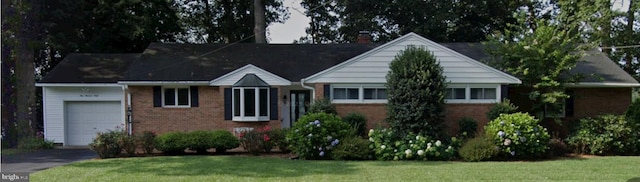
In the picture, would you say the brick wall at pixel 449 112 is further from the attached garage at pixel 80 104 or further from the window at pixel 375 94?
the attached garage at pixel 80 104

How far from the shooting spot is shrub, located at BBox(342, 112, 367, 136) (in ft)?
44.8

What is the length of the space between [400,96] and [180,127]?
7.82 metres

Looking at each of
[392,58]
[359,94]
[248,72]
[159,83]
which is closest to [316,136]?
[359,94]

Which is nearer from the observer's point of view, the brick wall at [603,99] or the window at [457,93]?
the window at [457,93]

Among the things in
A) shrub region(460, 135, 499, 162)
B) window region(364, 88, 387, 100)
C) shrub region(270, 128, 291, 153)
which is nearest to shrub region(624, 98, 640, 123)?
shrub region(460, 135, 499, 162)

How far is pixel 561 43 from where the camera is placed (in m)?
14.4

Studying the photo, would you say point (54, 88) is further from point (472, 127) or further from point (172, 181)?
point (472, 127)

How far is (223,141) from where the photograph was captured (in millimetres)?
13219

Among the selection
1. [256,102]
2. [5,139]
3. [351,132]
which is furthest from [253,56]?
[5,139]

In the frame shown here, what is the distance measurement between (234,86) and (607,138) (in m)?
11.6

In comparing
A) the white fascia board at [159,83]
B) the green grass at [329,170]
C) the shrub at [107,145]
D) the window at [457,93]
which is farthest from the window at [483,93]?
the shrub at [107,145]

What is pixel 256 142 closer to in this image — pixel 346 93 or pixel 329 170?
pixel 346 93

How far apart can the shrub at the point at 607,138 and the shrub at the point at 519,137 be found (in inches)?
67.5

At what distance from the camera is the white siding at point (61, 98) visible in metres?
16.9
